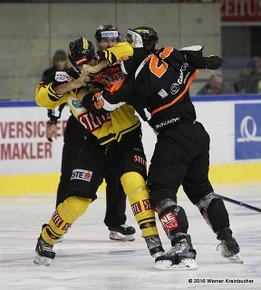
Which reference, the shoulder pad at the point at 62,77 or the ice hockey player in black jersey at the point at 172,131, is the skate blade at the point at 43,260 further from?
the shoulder pad at the point at 62,77

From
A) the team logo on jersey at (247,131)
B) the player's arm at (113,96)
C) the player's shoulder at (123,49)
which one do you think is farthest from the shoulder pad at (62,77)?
the team logo on jersey at (247,131)

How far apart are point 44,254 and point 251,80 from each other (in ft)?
23.0

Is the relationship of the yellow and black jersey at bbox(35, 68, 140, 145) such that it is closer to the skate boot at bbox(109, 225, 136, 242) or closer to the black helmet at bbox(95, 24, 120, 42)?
the black helmet at bbox(95, 24, 120, 42)

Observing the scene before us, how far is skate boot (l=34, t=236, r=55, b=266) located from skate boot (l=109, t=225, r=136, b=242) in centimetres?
106

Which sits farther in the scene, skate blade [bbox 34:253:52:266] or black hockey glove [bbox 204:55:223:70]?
skate blade [bbox 34:253:52:266]

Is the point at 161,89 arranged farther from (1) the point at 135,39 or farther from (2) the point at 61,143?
(2) the point at 61,143

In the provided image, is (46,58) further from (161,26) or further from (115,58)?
(115,58)

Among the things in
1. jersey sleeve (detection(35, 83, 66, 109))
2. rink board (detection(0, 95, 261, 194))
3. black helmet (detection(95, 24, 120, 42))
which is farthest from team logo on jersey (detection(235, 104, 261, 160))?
jersey sleeve (detection(35, 83, 66, 109))

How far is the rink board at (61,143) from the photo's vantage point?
32.8 ft

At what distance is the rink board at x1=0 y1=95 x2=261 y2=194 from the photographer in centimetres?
998

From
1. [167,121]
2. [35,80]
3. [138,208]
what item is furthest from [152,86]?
[35,80]

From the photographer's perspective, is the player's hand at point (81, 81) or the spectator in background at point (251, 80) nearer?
the player's hand at point (81, 81)

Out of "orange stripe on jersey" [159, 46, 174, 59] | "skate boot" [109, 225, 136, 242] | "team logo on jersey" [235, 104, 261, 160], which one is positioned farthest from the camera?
"team logo on jersey" [235, 104, 261, 160]

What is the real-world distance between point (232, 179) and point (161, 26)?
4683 mm
